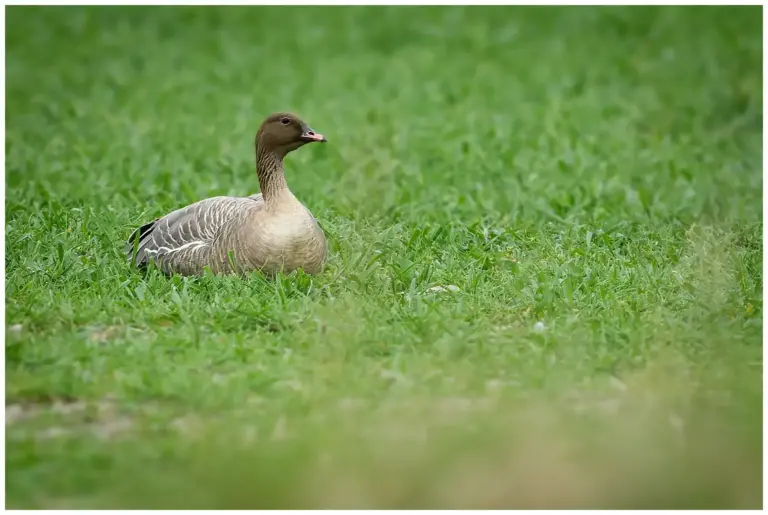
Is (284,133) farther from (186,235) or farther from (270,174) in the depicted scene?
(186,235)

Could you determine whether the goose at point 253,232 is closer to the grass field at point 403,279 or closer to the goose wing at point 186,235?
the goose wing at point 186,235

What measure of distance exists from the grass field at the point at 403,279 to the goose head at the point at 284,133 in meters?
0.70

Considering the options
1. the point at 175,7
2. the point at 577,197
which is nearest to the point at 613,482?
the point at 577,197

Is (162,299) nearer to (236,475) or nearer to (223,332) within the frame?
(223,332)

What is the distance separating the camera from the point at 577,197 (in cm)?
895

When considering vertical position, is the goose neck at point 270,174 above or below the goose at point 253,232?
above

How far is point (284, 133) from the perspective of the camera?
721 centimetres

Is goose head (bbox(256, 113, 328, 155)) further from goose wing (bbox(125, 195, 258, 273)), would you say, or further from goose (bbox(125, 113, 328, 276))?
goose wing (bbox(125, 195, 258, 273))

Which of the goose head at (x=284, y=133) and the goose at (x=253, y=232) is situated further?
the goose head at (x=284, y=133)

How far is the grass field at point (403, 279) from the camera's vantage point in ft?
15.3

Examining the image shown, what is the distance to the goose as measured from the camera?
6852mm

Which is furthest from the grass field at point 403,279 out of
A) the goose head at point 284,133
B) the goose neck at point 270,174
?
the goose head at point 284,133

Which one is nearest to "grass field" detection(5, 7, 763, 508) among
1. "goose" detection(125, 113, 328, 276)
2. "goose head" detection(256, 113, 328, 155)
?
"goose" detection(125, 113, 328, 276)

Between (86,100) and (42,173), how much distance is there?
224 cm
